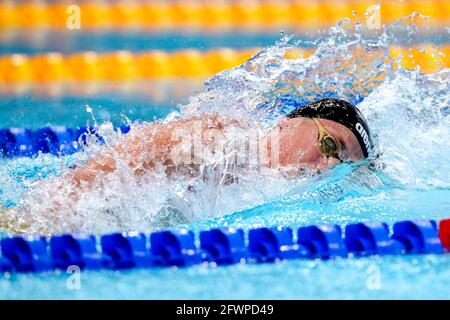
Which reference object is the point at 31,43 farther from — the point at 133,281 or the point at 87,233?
the point at 133,281

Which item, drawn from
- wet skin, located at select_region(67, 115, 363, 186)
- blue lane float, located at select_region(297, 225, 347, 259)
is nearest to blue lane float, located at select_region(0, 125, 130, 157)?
wet skin, located at select_region(67, 115, 363, 186)

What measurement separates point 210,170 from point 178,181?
0.11 metres

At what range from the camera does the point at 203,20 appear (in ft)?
16.2

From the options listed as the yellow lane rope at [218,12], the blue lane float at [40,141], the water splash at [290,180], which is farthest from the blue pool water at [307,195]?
the yellow lane rope at [218,12]

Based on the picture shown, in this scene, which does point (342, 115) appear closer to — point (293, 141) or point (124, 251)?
point (293, 141)

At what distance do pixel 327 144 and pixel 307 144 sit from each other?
70 millimetres

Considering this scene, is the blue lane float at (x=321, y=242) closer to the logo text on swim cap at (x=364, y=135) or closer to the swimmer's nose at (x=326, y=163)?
the swimmer's nose at (x=326, y=163)

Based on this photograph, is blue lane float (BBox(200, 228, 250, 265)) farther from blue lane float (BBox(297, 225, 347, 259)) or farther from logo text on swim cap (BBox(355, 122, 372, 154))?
logo text on swim cap (BBox(355, 122, 372, 154))

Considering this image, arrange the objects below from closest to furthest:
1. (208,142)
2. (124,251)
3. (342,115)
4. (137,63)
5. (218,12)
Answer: (124,251) → (208,142) → (342,115) → (137,63) → (218,12)

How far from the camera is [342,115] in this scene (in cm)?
243

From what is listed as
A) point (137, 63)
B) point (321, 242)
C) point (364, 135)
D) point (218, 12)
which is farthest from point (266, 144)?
point (218, 12)

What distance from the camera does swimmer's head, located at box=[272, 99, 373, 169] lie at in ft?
7.69

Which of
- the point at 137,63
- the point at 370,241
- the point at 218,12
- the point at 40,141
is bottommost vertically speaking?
the point at 370,241

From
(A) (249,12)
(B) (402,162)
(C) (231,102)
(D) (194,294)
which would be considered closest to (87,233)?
(D) (194,294)
